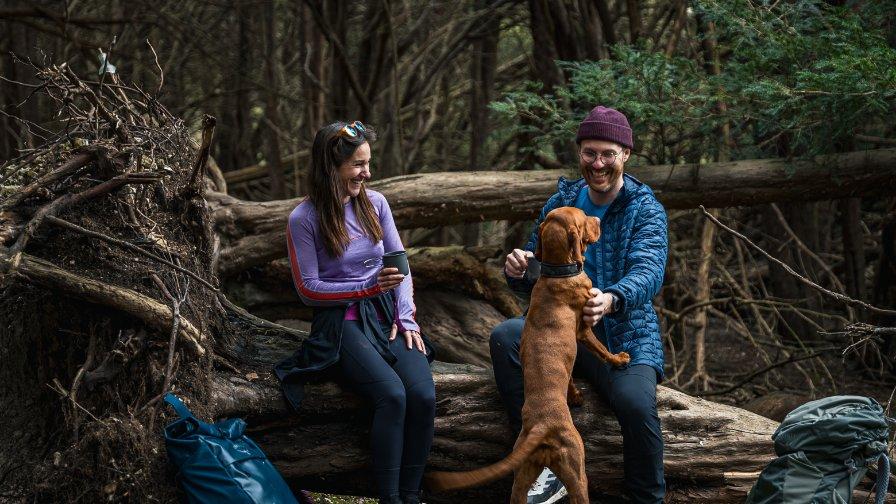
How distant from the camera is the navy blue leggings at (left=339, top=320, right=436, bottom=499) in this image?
433 cm

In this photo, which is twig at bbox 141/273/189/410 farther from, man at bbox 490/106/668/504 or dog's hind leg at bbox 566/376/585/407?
dog's hind leg at bbox 566/376/585/407

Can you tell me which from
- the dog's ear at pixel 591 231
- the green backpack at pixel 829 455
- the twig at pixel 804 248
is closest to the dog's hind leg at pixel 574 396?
the dog's ear at pixel 591 231

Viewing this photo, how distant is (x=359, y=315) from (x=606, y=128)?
4.87ft

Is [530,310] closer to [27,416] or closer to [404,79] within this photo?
[27,416]

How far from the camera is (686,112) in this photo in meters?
6.82

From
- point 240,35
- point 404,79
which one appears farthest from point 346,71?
point 240,35

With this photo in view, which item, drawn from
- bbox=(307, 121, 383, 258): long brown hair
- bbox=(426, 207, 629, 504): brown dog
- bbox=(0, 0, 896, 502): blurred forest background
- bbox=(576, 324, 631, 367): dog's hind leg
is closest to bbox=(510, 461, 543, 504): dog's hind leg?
bbox=(426, 207, 629, 504): brown dog

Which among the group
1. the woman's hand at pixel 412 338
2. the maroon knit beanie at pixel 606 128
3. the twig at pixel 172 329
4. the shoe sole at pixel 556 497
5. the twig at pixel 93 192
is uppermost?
the maroon knit beanie at pixel 606 128

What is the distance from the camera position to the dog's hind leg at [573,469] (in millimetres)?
3900

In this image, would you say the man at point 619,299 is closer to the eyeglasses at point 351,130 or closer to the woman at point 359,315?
the woman at point 359,315

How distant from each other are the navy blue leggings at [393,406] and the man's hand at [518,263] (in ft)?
2.19

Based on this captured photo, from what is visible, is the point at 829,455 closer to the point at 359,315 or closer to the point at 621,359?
the point at 621,359

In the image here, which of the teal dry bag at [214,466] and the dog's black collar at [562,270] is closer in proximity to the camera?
the teal dry bag at [214,466]

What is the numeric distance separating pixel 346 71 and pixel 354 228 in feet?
17.4
